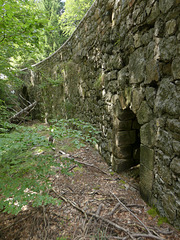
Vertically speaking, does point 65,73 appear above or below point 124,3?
below

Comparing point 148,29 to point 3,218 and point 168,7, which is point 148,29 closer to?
point 168,7

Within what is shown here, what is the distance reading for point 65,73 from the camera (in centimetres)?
621

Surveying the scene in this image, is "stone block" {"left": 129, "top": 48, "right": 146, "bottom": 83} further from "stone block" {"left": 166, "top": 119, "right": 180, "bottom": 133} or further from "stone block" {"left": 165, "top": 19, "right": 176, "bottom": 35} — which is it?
"stone block" {"left": 166, "top": 119, "right": 180, "bottom": 133}

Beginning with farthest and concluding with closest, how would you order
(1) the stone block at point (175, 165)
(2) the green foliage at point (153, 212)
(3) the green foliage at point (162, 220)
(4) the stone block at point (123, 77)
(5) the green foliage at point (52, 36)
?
(5) the green foliage at point (52, 36) < (4) the stone block at point (123, 77) < (2) the green foliage at point (153, 212) < (3) the green foliage at point (162, 220) < (1) the stone block at point (175, 165)

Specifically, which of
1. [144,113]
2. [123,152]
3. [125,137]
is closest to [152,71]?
[144,113]

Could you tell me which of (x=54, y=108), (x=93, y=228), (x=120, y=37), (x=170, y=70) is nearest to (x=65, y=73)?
(x=54, y=108)

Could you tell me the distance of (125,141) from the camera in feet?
9.89

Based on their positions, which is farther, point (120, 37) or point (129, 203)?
point (120, 37)

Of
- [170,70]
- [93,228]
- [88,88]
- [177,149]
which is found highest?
[170,70]

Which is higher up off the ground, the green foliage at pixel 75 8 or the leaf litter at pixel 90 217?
the green foliage at pixel 75 8

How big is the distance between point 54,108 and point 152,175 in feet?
20.9

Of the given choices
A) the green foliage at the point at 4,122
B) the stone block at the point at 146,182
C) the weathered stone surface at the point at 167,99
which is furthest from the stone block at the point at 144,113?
the green foliage at the point at 4,122

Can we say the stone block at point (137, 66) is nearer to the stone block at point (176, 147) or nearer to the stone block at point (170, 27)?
the stone block at point (170, 27)

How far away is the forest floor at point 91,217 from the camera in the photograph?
173 centimetres
